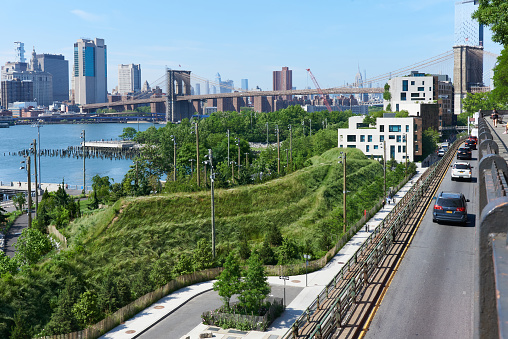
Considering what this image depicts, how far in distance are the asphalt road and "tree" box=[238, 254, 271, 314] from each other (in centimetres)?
785

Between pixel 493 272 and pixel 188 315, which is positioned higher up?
pixel 493 272

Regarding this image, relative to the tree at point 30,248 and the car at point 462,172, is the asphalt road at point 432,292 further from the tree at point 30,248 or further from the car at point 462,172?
the tree at point 30,248

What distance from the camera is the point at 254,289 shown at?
27.2 meters

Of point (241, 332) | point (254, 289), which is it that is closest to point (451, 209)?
point (254, 289)

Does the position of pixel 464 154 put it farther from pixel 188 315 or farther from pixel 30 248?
pixel 30 248

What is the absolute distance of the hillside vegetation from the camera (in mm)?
29531

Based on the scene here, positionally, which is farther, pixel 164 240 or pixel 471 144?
pixel 471 144

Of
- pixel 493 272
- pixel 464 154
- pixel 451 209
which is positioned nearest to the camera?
pixel 493 272

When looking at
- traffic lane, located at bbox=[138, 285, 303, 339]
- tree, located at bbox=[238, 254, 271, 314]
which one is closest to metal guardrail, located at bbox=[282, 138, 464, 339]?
tree, located at bbox=[238, 254, 271, 314]

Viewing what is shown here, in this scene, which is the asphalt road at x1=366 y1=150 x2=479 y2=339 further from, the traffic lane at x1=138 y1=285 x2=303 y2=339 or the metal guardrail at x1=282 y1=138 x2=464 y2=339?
the traffic lane at x1=138 y1=285 x2=303 y2=339

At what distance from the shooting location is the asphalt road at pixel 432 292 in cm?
1526

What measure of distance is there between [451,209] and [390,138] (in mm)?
70387

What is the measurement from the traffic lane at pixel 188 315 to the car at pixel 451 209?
9.69 m

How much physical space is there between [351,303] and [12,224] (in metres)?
52.1
